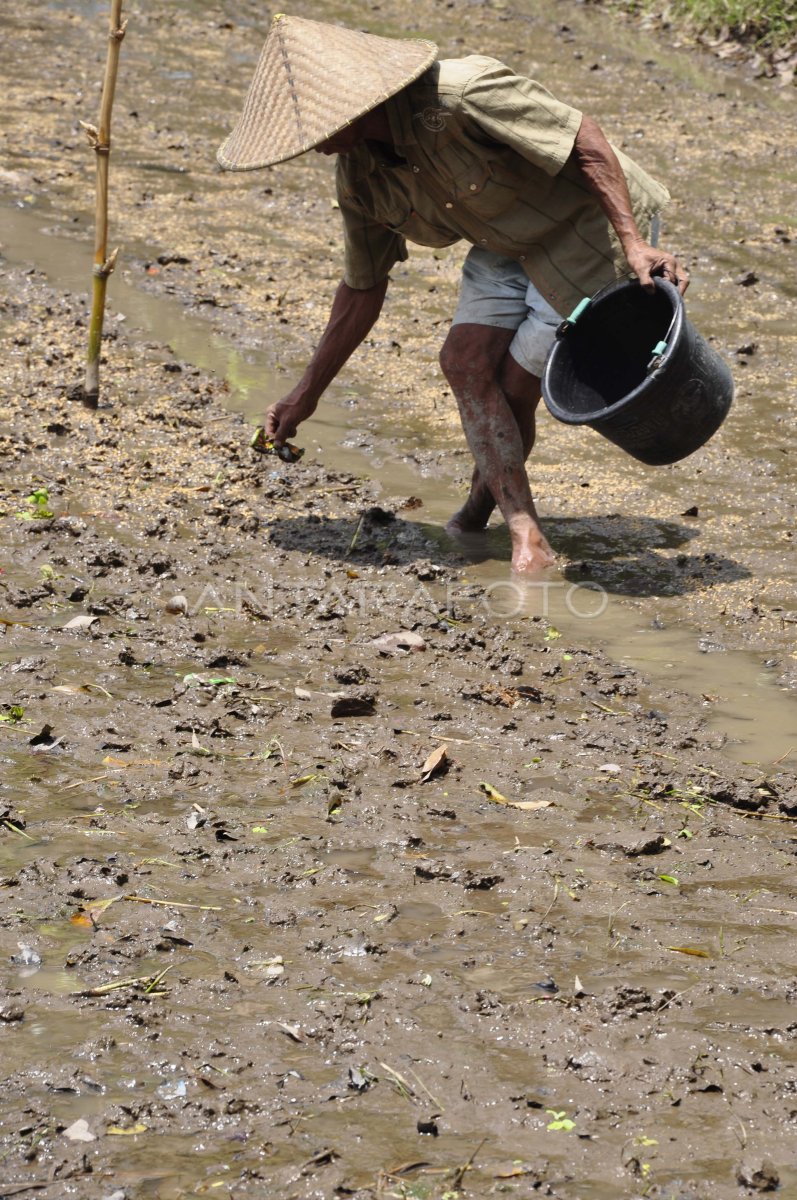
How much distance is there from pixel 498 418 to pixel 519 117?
1.00 metres

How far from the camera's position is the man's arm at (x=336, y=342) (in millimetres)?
4715

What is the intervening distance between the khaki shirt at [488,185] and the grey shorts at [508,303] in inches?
4.8

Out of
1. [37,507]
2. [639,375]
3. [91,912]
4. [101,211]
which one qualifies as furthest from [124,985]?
[101,211]

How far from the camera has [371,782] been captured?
11.0ft

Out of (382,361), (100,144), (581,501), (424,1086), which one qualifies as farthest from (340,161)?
(424,1086)

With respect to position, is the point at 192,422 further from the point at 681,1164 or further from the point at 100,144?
the point at 681,1164

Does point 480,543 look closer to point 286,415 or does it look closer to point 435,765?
point 286,415

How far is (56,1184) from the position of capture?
2092mm

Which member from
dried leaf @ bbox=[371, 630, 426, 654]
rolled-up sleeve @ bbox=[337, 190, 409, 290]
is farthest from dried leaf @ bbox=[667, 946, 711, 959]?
rolled-up sleeve @ bbox=[337, 190, 409, 290]

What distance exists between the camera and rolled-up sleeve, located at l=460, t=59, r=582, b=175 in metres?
4.00

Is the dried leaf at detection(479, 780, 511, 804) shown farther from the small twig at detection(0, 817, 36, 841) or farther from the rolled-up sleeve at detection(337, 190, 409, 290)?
the rolled-up sleeve at detection(337, 190, 409, 290)

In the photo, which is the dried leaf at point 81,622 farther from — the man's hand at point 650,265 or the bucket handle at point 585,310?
the man's hand at point 650,265

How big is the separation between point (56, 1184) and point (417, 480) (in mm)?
3628

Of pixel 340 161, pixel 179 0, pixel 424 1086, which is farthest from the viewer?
pixel 179 0
